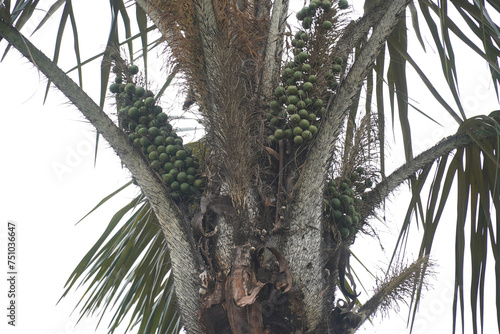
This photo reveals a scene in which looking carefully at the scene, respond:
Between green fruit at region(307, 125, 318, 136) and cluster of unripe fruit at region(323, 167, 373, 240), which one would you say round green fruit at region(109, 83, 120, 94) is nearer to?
green fruit at region(307, 125, 318, 136)

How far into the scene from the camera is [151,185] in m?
2.04

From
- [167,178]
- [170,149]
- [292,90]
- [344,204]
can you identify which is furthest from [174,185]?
[344,204]

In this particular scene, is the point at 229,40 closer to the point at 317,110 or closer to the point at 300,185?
the point at 317,110

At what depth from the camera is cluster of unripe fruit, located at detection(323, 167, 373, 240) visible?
2102mm

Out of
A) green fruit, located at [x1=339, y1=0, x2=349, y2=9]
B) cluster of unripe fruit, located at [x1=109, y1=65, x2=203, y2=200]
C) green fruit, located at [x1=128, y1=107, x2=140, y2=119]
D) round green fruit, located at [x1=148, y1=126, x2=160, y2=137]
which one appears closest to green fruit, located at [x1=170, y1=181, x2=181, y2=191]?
cluster of unripe fruit, located at [x1=109, y1=65, x2=203, y2=200]

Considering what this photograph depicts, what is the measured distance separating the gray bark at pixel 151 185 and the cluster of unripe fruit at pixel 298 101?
0.47 metres

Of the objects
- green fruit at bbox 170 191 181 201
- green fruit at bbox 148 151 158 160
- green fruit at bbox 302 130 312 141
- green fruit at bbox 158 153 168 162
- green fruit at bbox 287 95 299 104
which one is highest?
green fruit at bbox 148 151 158 160

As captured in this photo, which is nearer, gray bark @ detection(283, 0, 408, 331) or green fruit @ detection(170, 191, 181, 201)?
gray bark @ detection(283, 0, 408, 331)

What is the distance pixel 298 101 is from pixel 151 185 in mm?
629

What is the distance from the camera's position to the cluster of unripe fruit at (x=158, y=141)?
2.05 meters

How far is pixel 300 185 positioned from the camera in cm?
195

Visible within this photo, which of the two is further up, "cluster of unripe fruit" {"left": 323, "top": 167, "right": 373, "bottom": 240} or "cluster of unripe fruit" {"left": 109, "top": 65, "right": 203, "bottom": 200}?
"cluster of unripe fruit" {"left": 109, "top": 65, "right": 203, "bottom": 200}

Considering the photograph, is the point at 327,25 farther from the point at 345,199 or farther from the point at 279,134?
the point at 345,199

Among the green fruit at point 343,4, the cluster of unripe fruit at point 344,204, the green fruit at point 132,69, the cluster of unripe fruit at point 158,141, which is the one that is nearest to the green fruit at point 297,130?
the cluster of unripe fruit at point 344,204
